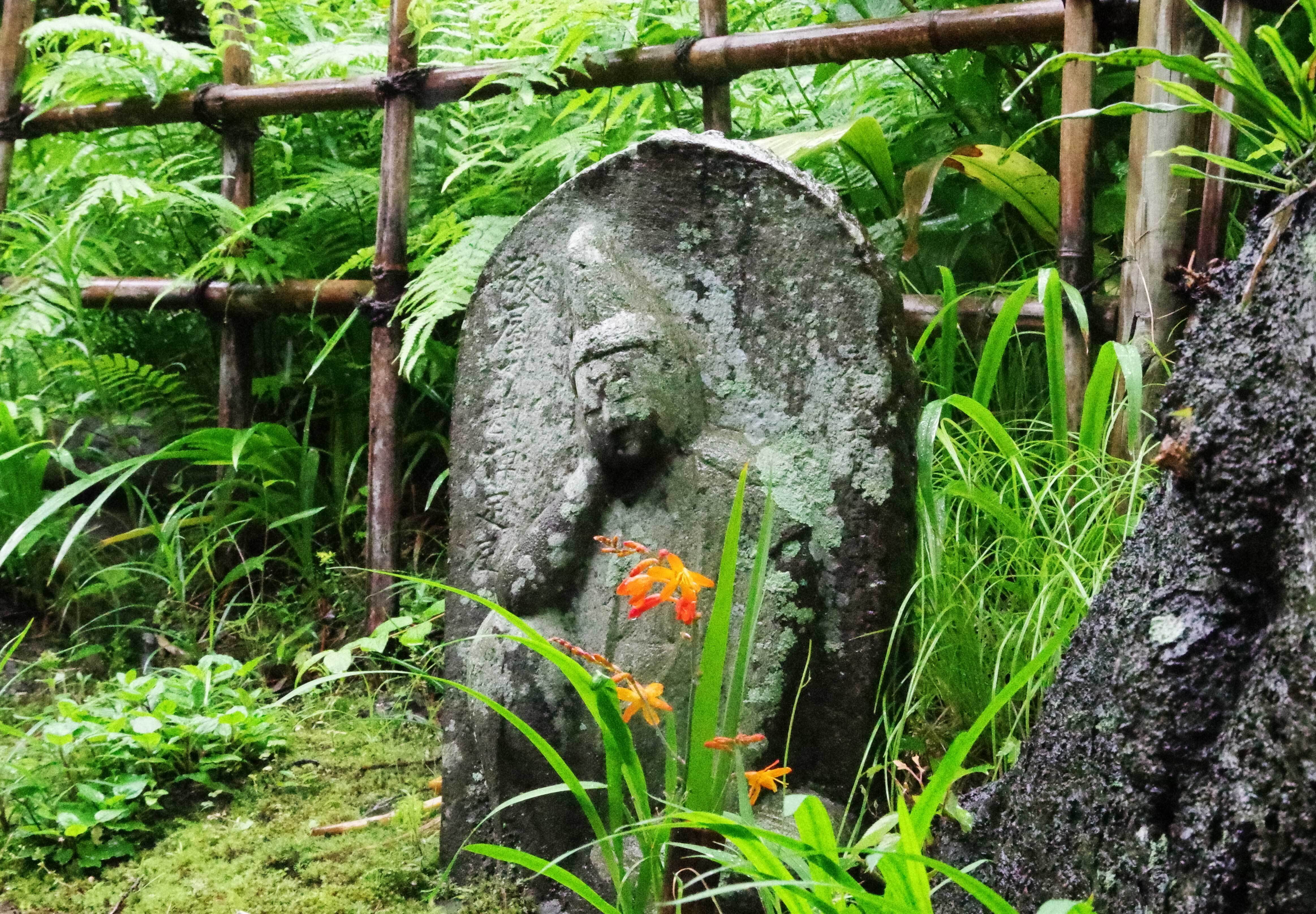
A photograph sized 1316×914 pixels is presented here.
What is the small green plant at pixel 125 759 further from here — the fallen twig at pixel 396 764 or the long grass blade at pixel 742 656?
the long grass blade at pixel 742 656

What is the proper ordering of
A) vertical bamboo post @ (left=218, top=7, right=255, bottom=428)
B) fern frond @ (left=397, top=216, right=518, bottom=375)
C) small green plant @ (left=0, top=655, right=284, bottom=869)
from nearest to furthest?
1. small green plant @ (left=0, top=655, right=284, bottom=869)
2. fern frond @ (left=397, top=216, right=518, bottom=375)
3. vertical bamboo post @ (left=218, top=7, right=255, bottom=428)

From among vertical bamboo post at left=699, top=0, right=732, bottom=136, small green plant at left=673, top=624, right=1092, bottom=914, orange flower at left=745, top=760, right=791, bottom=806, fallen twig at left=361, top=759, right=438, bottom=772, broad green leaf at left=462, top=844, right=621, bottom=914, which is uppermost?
vertical bamboo post at left=699, top=0, right=732, bottom=136

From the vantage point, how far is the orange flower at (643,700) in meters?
1.26

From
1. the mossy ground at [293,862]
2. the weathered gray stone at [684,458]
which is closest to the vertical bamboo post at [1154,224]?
the weathered gray stone at [684,458]

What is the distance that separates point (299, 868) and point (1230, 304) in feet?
5.37

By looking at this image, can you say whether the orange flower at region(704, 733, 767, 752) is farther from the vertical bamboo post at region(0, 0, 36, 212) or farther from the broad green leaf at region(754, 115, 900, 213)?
the vertical bamboo post at region(0, 0, 36, 212)

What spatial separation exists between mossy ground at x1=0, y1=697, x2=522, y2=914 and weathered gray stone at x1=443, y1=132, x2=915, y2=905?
11cm

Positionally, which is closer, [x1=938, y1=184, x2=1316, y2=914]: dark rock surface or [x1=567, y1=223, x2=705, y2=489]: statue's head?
[x1=938, y1=184, x2=1316, y2=914]: dark rock surface

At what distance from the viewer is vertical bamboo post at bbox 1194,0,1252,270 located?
184 cm

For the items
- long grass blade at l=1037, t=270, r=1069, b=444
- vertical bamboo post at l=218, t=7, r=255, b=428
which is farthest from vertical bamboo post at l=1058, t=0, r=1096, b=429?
vertical bamboo post at l=218, t=7, r=255, b=428

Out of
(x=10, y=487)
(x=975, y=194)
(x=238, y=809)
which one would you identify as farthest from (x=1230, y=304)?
(x=10, y=487)

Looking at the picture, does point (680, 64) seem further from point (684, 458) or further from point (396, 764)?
point (396, 764)

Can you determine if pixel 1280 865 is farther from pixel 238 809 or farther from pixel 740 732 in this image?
pixel 238 809

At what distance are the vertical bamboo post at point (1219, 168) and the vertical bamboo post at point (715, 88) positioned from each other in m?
1.02
